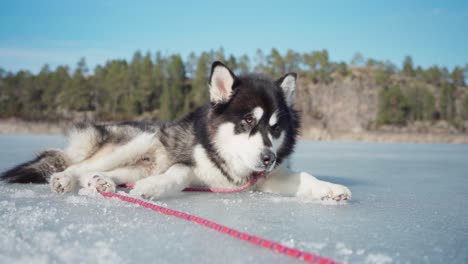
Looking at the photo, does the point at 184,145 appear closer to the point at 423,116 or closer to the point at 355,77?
the point at 423,116

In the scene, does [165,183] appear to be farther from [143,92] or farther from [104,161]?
[143,92]

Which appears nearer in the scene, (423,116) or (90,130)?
(90,130)

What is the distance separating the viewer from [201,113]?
378 centimetres

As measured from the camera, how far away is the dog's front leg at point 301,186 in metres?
2.88

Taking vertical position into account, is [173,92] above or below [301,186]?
above

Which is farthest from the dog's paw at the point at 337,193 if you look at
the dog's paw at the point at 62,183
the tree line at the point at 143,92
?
the tree line at the point at 143,92

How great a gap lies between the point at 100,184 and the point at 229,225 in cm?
146

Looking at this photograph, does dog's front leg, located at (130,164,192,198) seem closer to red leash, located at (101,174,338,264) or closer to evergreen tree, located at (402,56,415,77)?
red leash, located at (101,174,338,264)

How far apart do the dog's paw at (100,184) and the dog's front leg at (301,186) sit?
1.39m

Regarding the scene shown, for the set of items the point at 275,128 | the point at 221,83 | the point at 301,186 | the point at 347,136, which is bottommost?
the point at 347,136

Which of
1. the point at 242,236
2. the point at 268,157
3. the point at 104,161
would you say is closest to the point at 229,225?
the point at 242,236

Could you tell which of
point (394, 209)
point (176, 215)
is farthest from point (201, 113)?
point (394, 209)

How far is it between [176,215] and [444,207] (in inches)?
83.5

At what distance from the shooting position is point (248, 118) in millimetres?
3162
